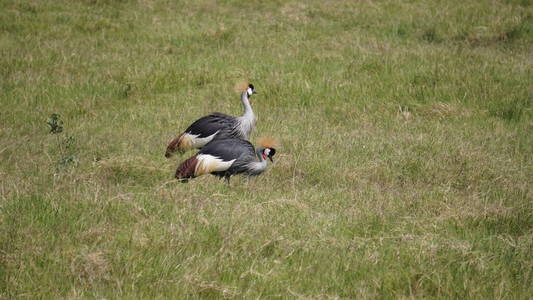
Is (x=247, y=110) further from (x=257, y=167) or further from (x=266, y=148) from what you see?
(x=257, y=167)

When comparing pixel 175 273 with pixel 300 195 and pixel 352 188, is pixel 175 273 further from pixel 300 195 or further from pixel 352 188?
pixel 352 188

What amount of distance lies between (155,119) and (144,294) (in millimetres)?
5566

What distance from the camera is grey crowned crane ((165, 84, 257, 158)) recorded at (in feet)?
28.0

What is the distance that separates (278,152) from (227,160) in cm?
125

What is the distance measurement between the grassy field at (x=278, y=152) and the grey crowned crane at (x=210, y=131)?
1.14 feet

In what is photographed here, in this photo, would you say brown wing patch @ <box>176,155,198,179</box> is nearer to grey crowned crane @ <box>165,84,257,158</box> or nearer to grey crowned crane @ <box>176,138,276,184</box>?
grey crowned crane @ <box>176,138,276,184</box>

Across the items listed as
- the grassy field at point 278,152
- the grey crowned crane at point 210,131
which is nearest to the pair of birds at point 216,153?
the grey crowned crane at point 210,131

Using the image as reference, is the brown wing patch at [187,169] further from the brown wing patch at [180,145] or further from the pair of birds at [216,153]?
the brown wing patch at [180,145]

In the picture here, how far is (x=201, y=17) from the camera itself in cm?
1625

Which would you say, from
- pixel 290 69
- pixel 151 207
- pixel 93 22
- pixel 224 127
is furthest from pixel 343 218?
pixel 93 22

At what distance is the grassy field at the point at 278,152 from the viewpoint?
196 inches

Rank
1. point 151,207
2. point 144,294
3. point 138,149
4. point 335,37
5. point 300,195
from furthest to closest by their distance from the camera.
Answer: point 335,37
point 138,149
point 300,195
point 151,207
point 144,294

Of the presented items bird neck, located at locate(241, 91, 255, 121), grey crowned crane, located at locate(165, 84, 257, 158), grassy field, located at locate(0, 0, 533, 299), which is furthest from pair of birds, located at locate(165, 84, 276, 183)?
bird neck, located at locate(241, 91, 255, 121)

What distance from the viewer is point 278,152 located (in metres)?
8.67
